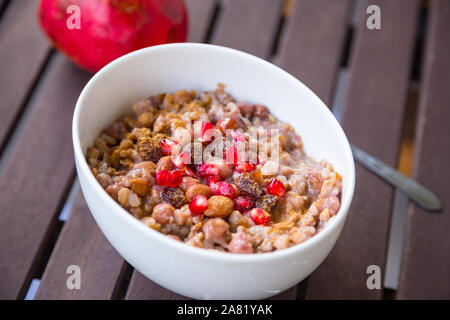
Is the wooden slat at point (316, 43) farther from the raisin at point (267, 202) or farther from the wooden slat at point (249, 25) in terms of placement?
the raisin at point (267, 202)

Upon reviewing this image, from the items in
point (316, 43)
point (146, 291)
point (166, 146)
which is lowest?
point (146, 291)

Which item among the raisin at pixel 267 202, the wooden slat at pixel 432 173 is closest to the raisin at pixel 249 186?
the raisin at pixel 267 202

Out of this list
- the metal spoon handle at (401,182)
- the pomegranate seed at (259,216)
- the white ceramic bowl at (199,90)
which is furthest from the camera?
the metal spoon handle at (401,182)

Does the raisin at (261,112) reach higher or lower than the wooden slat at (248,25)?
lower

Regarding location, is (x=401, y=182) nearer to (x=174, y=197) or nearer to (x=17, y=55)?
(x=174, y=197)

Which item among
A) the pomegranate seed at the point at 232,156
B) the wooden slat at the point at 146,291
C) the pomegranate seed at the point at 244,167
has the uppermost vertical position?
the pomegranate seed at the point at 232,156

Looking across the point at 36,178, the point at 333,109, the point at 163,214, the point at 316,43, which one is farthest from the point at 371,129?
the point at 36,178
